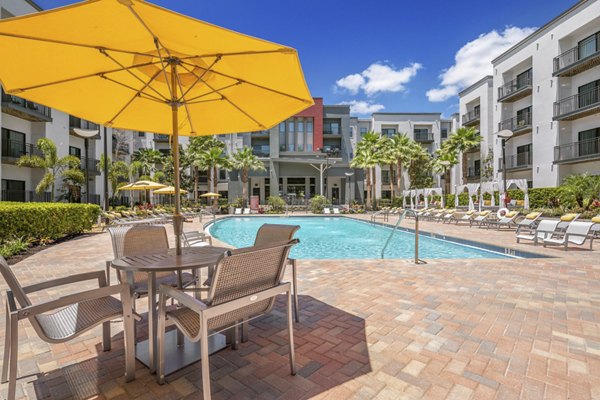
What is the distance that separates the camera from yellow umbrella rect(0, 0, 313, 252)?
2.15m

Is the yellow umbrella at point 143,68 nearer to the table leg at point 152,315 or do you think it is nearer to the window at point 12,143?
the table leg at point 152,315

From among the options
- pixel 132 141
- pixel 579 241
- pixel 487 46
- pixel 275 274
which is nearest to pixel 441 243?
pixel 579 241

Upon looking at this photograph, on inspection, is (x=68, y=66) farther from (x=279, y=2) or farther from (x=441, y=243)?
(x=279, y=2)

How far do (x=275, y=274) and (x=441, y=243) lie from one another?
31.5 feet

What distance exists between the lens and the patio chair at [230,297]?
5.94 feet

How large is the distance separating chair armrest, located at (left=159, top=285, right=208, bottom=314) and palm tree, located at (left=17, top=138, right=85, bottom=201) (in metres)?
18.9

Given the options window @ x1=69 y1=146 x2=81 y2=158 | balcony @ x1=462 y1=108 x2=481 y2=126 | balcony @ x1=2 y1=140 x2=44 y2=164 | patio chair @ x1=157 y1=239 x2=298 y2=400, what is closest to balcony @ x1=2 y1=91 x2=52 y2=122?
balcony @ x1=2 y1=140 x2=44 y2=164

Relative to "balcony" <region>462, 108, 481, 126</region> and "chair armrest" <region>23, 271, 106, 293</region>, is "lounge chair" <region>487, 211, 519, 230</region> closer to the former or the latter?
"chair armrest" <region>23, 271, 106, 293</region>

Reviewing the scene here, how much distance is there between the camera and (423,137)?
39.6 metres

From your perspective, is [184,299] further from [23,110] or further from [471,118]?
[471,118]

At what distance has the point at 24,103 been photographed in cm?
1709

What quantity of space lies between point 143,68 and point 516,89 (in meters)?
29.1

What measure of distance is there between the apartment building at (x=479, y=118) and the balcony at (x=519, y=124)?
1876mm

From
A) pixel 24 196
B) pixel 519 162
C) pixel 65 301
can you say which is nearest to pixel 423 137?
pixel 519 162
